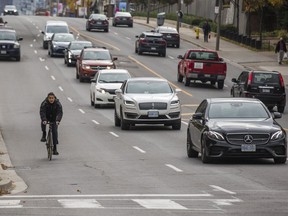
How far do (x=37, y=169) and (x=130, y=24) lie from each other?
80.0 metres

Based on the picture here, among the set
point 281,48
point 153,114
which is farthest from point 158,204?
point 281,48

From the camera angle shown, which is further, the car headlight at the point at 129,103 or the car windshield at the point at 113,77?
the car windshield at the point at 113,77

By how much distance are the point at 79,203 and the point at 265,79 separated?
2666cm

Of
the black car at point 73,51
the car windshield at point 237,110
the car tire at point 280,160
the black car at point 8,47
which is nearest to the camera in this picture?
the car tire at point 280,160

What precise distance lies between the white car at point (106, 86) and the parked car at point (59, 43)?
79.2 feet

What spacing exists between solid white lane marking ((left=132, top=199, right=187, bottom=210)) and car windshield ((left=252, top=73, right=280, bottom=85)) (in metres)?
25.6

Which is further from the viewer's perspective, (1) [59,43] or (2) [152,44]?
(2) [152,44]

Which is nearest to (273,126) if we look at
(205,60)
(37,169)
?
(37,169)

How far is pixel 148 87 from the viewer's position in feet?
107

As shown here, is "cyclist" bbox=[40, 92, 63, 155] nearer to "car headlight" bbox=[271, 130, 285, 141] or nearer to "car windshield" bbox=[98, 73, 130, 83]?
"car headlight" bbox=[271, 130, 285, 141]

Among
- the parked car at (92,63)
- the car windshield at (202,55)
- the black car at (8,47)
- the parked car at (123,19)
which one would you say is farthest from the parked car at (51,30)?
the parked car at (123,19)

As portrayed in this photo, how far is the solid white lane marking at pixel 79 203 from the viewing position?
1480 centimetres

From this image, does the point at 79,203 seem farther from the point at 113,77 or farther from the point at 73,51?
the point at 73,51

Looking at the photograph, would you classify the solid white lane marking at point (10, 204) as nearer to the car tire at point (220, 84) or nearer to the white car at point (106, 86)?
the white car at point (106, 86)
